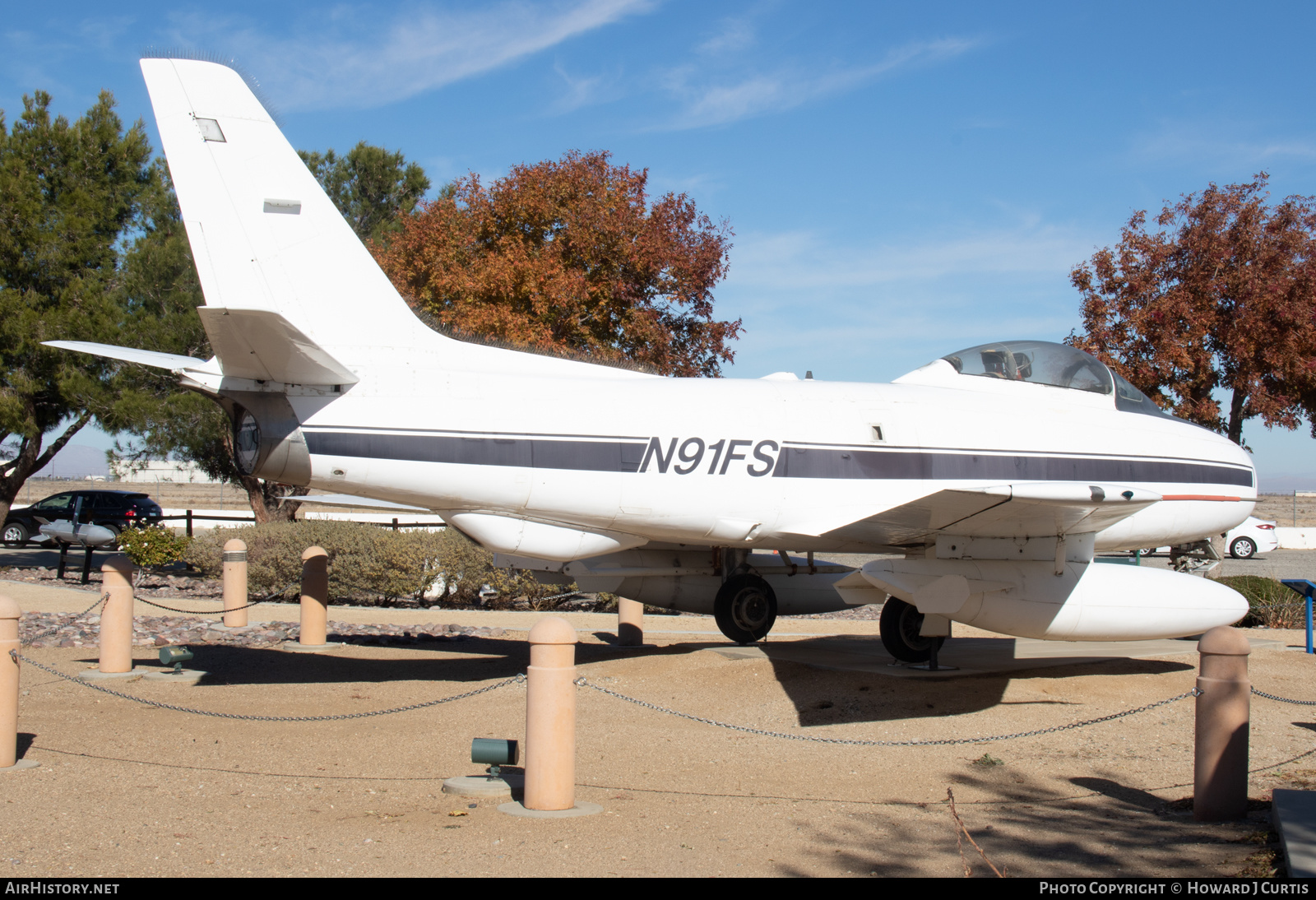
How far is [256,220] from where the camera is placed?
28.1 ft

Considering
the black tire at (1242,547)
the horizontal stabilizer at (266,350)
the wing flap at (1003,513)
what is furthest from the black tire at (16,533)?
the black tire at (1242,547)

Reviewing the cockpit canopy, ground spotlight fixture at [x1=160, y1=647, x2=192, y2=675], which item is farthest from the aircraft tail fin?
the cockpit canopy

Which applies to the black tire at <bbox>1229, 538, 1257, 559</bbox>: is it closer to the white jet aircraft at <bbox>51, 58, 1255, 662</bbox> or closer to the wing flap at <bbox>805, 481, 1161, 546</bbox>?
the white jet aircraft at <bbox>51, 58, 1255, 662</bbox>

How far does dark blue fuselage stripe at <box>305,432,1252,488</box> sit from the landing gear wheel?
2.88 meters

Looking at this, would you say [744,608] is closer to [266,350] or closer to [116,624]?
[266,350]

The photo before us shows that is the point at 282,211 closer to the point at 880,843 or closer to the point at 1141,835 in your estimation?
the point at 880,843

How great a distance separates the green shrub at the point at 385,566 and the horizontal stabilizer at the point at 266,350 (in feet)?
32.3

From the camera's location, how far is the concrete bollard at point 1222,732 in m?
5.59

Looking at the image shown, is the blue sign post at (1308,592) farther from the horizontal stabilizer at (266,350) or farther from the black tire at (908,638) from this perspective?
the horizontal stabilizer at (266,350)

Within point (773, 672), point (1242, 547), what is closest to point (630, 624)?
point (773, 672)

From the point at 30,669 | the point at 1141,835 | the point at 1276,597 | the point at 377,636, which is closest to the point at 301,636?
the point at 377,636

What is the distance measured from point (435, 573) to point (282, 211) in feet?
33.6

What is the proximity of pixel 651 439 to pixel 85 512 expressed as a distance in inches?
961

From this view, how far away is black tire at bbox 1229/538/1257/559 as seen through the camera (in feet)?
95.7
